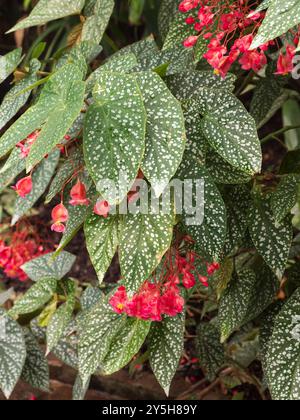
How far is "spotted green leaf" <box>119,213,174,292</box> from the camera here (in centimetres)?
102

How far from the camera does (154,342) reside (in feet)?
4.43

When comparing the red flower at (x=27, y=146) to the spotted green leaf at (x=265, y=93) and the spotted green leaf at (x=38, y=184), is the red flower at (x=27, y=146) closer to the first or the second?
the spotted green leaf at (x=38, y=184)

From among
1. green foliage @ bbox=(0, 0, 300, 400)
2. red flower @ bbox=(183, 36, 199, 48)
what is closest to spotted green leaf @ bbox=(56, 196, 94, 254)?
green foliage @ bbox=(0, 0, 300, 400)

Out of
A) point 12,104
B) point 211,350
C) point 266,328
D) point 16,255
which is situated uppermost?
point 12,104

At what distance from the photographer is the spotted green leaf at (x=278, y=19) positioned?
865 mm

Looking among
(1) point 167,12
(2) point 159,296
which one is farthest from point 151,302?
(1) point 167,12

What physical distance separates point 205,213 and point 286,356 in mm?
335

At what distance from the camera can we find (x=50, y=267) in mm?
1631

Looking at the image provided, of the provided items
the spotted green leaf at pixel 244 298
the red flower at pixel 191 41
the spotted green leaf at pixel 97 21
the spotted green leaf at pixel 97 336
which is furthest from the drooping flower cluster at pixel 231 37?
the spotted green leaf at pixel 97 336

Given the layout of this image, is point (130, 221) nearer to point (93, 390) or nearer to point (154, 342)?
point (154, 342)

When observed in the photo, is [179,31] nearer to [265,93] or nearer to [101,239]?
[265,93]
